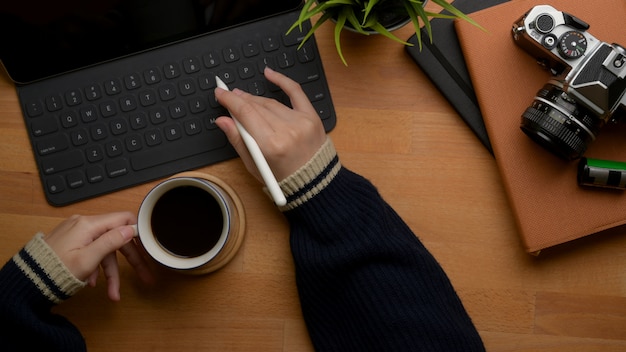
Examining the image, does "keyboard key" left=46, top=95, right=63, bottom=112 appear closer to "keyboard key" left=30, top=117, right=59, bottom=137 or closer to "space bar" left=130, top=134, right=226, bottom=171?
"keyboard key" left=30, top=117, right=59, bottom=137

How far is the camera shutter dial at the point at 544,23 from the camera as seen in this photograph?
0.68 meters

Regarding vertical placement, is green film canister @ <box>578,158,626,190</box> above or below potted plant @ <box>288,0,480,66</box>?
below

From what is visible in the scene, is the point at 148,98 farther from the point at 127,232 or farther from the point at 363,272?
the point at 363,272

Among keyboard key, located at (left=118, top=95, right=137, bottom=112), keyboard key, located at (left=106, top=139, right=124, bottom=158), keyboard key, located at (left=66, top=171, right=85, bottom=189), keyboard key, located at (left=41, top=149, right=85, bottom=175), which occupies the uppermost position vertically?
keyboard key, located at (left=118, top=95, right=137, bottom=112)

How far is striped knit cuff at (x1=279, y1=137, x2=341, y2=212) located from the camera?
2.24 feet

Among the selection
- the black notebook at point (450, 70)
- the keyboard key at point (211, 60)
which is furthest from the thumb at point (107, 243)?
the black notebook at point (450, 70)

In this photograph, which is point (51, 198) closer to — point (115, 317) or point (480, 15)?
point (115, 317)

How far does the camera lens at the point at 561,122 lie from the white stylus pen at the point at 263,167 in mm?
287

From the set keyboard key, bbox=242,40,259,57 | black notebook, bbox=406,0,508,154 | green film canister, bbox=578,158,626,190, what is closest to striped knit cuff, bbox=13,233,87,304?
keyboard key, bbox=242,40,259,57

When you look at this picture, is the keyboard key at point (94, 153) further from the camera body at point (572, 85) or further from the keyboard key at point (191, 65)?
the camera body at point (572, 85)

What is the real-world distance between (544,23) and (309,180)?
0.31m

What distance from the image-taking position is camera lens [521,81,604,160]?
66 centimetres

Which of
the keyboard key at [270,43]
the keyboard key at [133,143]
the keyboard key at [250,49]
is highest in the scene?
the keyboard key at [270,43]

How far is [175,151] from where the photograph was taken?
72 centimetres
